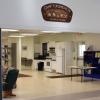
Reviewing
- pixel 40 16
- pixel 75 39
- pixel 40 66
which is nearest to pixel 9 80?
pixel 40 16

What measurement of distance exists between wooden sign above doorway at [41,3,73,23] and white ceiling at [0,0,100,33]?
0.08 m

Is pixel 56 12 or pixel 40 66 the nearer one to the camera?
pixel 56 12

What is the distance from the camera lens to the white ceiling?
5.55m

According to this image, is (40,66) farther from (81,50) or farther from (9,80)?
(9,80)

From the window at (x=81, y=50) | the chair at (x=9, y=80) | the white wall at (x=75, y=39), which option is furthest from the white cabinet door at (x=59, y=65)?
the chair at (x=9, y=80)

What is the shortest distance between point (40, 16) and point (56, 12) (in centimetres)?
41

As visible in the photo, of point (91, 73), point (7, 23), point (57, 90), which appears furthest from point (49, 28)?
point (91, 73)

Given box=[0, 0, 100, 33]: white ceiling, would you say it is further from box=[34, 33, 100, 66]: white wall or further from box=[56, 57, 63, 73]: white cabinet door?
box=[56, 57, 63, 73]: white cabinet door

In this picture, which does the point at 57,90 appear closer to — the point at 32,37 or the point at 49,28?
the point at 49,28

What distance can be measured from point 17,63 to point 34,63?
2583mm

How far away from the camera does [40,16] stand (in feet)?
19.4

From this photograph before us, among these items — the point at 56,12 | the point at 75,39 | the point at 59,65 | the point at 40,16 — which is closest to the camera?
the point at 40,16

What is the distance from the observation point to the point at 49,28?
603 centimetres

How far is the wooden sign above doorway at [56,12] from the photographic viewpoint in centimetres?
595
